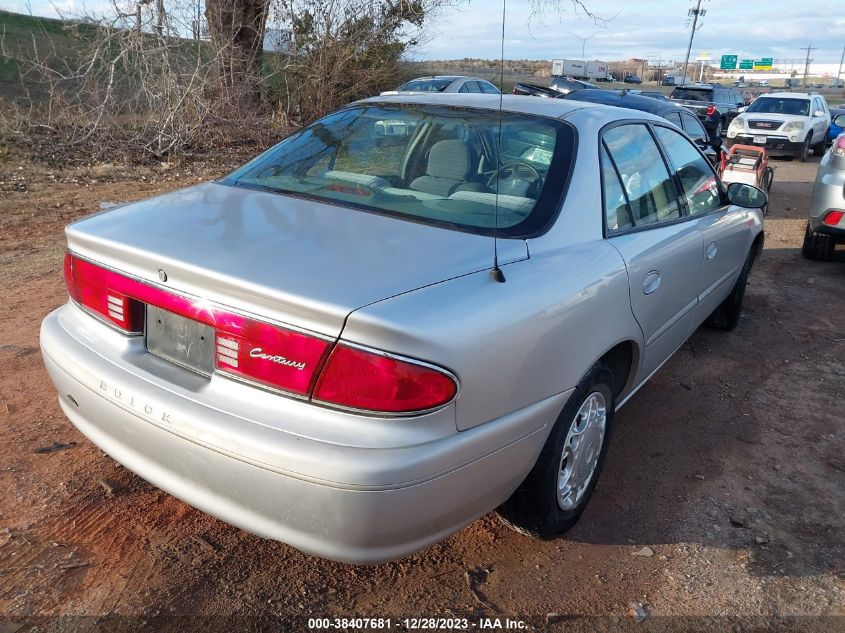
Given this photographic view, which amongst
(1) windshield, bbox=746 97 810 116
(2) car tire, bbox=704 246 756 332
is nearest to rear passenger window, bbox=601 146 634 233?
(2) car tire, bbox=704 246 756 332

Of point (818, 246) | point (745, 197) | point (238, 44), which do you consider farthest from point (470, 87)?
point (745, 197)

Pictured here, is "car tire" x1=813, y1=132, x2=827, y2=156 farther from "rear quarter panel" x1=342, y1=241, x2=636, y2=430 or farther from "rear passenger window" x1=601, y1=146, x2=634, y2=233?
"rear quarter panel" x1=342, y1=241, x2=636, y2=430

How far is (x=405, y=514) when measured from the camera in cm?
196

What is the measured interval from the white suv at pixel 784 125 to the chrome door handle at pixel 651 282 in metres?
16.4

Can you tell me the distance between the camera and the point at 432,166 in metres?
3.06

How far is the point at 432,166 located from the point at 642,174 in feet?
3.37

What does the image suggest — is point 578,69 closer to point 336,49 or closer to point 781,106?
point 781,106

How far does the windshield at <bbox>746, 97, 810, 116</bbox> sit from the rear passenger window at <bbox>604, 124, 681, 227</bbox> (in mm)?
17384

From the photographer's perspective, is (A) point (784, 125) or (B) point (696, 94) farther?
(B) point (696, 94)

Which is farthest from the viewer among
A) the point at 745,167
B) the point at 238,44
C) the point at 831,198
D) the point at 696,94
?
the point at 696,94

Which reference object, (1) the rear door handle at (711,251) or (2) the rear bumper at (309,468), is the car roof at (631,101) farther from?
(2) the rear bumper at (309,468)

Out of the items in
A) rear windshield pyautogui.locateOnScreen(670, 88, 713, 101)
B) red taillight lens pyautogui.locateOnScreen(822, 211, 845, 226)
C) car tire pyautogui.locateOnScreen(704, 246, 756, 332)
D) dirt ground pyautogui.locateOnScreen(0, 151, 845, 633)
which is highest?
rear windshield pyautogui.locateOnScreen(670, 88, 713, 101)

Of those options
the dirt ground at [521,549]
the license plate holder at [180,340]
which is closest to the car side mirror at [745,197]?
the dirt ground at [521,549]

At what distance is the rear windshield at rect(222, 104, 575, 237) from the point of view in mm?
2688
